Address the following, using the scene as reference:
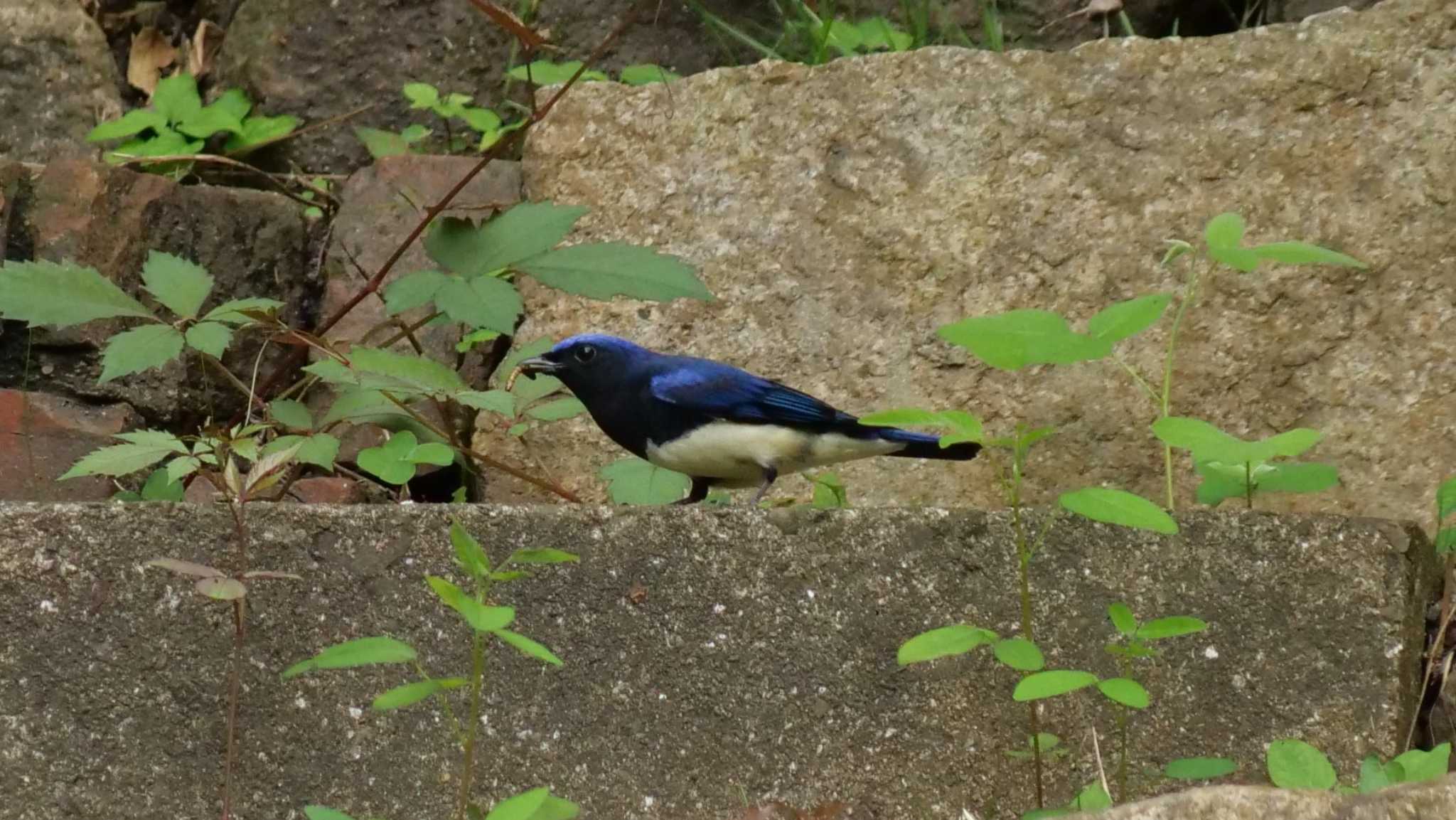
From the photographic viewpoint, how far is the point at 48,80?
4590mm

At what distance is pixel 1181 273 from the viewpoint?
11.8 ft

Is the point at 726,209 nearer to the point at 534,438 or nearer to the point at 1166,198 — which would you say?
the point at 534,438

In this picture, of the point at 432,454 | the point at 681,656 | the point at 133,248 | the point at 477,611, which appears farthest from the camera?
the point at 133,248

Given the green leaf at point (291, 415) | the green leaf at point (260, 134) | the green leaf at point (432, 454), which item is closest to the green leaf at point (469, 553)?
the green leaf at point (432, 454)

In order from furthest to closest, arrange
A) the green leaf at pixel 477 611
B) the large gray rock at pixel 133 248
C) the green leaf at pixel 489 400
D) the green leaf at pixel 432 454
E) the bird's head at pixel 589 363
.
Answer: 1. the large gray rock at pixel 133 248
2. the bird's head at pixel 589 363
3. the green leaf at pixel 432 454
4. the green leaf at pixel 489 400
5. the green leaf at pixel 477 611

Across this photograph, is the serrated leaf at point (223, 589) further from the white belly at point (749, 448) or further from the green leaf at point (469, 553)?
the white belly at point (749, 448)

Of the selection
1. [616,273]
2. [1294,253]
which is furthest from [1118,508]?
[616,273]

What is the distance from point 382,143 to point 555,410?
165cm

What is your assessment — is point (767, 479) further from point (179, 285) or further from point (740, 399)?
point (179, 285)

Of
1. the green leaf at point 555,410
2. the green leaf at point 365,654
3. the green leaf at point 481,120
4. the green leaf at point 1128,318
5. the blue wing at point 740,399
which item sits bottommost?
the blue wing at point 740,399

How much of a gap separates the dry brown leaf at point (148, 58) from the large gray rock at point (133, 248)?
1080mm

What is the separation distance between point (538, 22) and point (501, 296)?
227 cm

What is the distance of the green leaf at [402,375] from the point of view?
287 centimetres

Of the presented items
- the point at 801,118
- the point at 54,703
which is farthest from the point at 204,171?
the point at 54,703
